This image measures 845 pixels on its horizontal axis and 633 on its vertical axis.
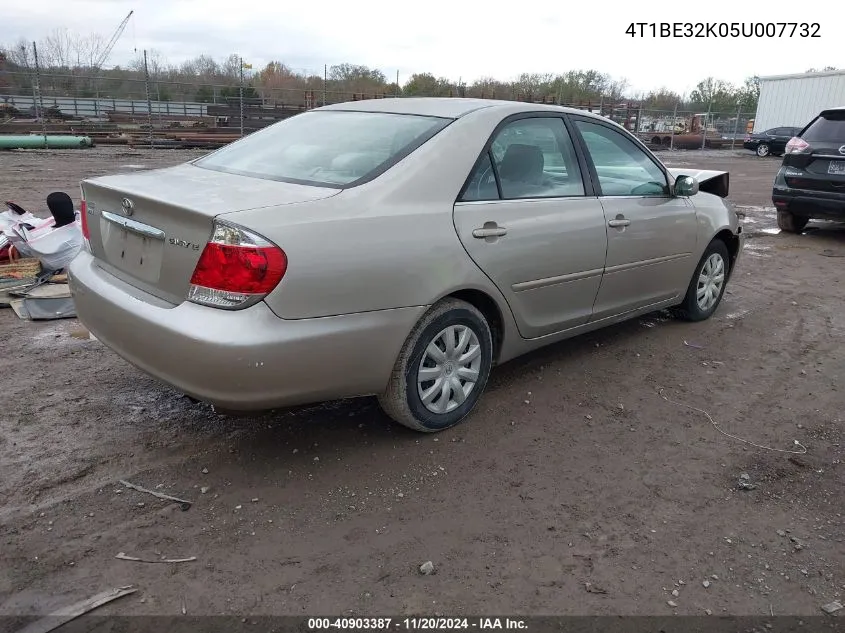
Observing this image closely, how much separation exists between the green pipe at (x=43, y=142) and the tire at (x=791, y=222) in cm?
1869

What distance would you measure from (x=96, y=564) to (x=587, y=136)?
11.4 feet

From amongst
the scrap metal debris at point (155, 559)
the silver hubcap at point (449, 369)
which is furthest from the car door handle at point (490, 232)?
the scrap metal debris at point (155, 559)

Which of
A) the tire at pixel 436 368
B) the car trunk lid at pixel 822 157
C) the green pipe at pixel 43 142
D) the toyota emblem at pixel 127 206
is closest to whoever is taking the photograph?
the toyota emblem at pixel 127 206

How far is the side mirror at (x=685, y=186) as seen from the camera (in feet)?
15.4

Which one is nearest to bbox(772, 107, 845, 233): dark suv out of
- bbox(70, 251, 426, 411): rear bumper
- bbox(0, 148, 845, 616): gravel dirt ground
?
bbox(0, 148, 845, 616): gravel dirt ground

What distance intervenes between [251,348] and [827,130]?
8.89 meters

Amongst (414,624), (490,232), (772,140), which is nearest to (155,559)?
(414,624)

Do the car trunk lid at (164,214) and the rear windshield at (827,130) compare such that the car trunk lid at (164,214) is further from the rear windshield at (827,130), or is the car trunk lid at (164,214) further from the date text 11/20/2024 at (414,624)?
the rear windshield at (827,130)

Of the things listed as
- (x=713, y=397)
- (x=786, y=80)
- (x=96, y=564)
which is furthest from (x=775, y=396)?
(x=786, y=80)

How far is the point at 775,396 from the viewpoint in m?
4.16

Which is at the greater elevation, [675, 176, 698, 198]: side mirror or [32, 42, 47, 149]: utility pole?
[32, 42, 47, 149]: utility pole

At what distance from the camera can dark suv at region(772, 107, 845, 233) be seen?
8539mm

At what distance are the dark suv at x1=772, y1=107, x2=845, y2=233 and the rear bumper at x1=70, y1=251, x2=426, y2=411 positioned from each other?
302 inches

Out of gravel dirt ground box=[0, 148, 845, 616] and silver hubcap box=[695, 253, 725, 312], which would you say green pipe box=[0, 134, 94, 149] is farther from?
silver hubcap box=[695, 253, 725, 312]
